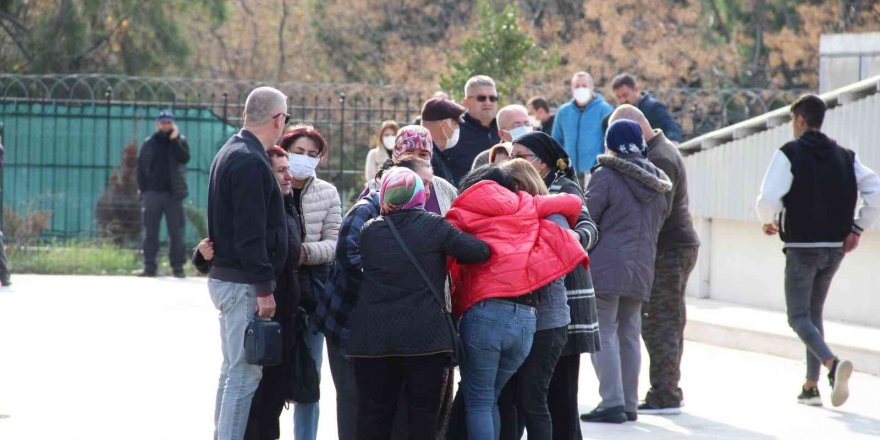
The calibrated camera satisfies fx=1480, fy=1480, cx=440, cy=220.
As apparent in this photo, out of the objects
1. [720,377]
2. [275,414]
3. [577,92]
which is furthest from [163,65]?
[275,414]

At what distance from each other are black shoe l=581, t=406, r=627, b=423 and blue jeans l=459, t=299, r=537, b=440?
2158 mm

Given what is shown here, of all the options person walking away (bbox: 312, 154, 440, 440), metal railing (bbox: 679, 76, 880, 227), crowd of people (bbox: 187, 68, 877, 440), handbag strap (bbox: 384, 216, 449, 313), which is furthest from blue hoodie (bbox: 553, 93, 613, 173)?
handbag strap (bbox: 384, 216, 449, 313)

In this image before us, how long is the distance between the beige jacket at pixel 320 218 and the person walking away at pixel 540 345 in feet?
3.16

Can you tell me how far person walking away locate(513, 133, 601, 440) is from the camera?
283 inches

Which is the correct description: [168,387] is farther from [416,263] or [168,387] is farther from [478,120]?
[416,263]

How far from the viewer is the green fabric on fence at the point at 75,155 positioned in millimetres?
19781

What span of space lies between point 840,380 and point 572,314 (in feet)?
9.17

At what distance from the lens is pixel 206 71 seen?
111 ft

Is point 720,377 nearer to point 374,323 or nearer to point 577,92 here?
point 577,92

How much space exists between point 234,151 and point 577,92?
7054mm

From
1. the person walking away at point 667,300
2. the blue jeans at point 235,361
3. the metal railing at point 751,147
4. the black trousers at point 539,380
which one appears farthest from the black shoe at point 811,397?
the blue jeans at point 235,361

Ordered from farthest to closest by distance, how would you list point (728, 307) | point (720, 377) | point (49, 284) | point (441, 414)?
1. point (49, 284)
2. point (728, 307)
3. point (720, 377)
4. point (441, 414)

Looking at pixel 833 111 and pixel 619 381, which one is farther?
pixel 833 111

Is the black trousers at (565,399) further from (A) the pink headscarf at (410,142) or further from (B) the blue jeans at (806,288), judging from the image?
(B) the blue jeans at (806,288)
